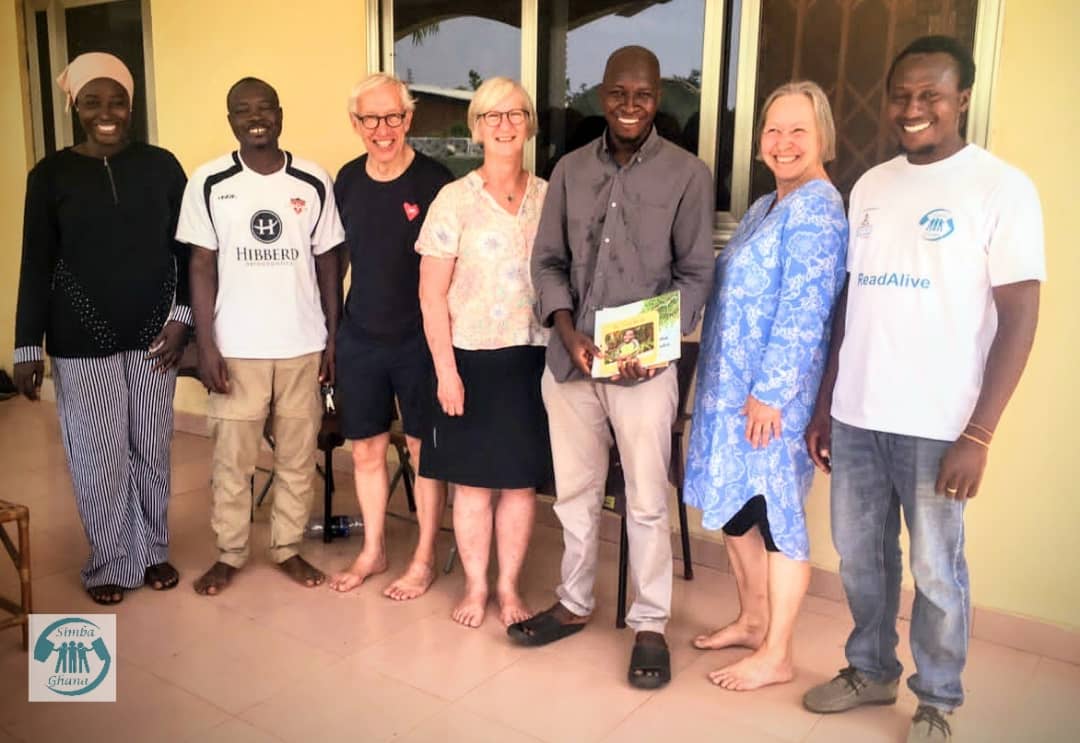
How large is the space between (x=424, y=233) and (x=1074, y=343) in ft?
6.19

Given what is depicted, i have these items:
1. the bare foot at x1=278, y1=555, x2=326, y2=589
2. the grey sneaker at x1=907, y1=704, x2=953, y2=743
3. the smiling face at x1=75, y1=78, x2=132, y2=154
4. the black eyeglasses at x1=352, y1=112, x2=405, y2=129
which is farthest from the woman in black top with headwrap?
the grey sneaker at x1=907, y1=704, x2=953, y2=743

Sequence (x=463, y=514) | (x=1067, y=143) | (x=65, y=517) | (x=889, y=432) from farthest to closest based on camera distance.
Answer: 1. (x=65, y=517)
2. (x=463, y=514)
3. (x=1067, y=143)
4. (x=889, y=432)

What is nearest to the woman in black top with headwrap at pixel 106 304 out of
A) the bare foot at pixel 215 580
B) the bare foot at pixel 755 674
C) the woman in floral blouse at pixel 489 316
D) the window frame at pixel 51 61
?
the bare foot at pixel 215 580

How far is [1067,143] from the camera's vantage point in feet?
8.19

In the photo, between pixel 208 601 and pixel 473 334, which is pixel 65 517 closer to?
pixel 208 601

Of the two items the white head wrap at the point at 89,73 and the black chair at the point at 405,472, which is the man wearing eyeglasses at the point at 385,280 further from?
the white head wrap at the point at 89,73

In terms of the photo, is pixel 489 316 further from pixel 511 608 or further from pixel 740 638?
pixel 740 638

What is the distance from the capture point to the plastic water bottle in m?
3.62

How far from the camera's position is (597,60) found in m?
3.41

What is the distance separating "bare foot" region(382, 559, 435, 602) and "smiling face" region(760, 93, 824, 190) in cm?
176

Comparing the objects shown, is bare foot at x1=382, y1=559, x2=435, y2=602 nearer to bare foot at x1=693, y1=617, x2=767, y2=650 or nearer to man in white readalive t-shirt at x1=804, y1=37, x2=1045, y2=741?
bare foot at x1=693, y1=617, x2=767, y2=650

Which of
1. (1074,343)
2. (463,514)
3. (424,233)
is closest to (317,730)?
(463,514)

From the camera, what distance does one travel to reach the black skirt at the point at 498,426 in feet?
8.74

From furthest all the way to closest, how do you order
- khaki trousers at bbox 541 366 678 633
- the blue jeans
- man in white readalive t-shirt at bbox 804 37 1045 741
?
khaki trousers at bbox 541 366 678 633 → the blue jeans → man in white readalive t-shirt at bbox 804 37 1045 741
